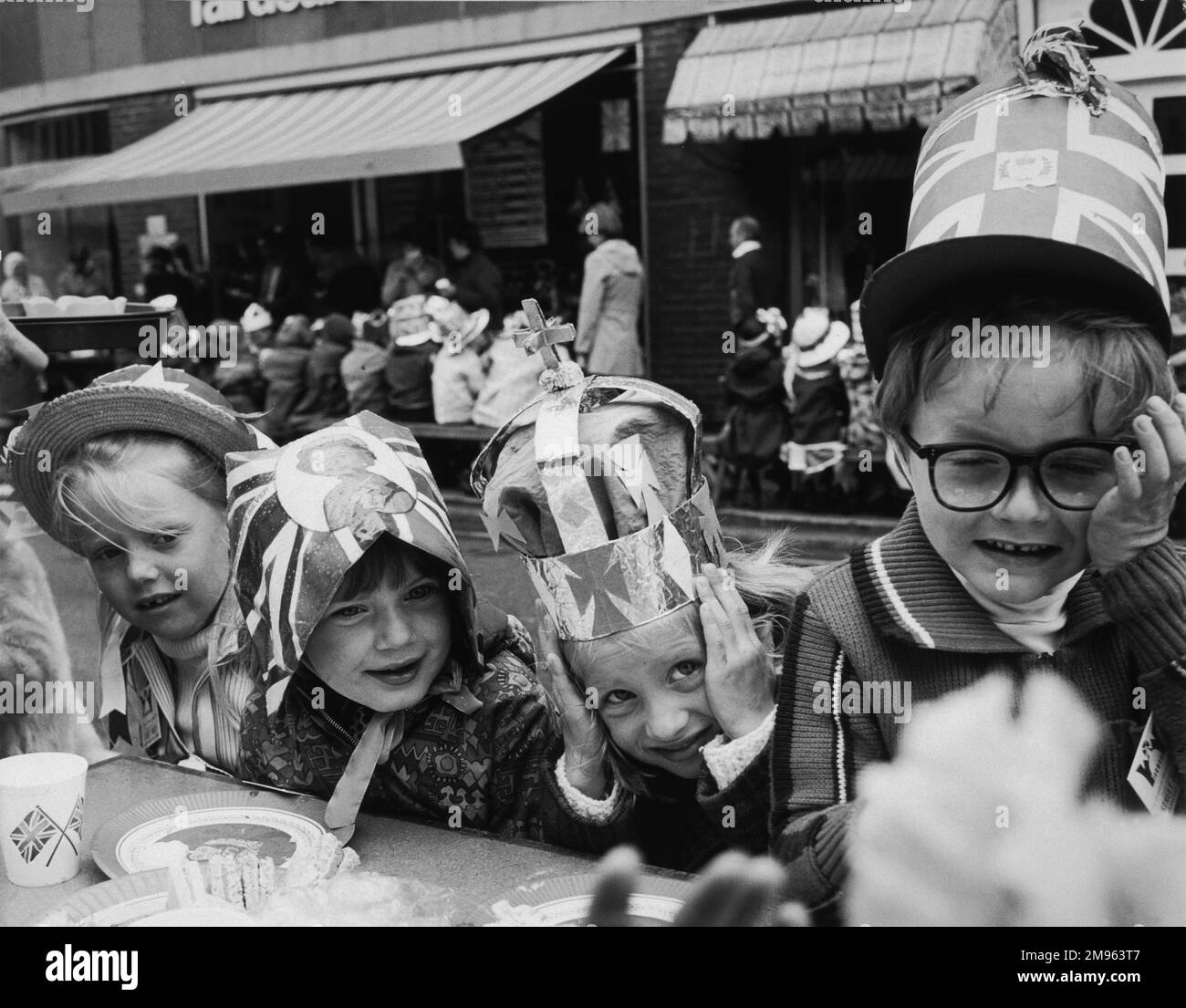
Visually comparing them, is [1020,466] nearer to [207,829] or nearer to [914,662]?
[914,662]

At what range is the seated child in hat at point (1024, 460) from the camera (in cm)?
129

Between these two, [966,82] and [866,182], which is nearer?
[966,82]

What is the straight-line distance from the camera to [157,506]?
2262 millimetres

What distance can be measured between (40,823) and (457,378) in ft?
18.6

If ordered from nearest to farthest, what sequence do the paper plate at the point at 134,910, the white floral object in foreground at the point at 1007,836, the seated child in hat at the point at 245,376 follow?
the white floral object in foreground at the point at 1007,836
the paper plate at the point at 134,910
the seated child in hat at the point at 245,376

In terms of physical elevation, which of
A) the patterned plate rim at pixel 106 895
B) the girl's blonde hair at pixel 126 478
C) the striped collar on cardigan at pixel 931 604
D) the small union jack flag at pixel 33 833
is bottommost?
the patterned plate rim at pixel 106 895

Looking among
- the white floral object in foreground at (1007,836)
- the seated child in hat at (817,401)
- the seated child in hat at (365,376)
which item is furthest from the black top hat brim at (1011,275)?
the seated child in hat at (365,376)

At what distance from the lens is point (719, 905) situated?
57.7 inches

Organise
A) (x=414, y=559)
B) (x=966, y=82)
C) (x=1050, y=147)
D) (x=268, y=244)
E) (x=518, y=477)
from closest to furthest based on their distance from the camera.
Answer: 1. (x=1050, y=147)
2. (x=518, y=477)
3. (x=414, y=559)
4. (x=966, y=82)
5. (x=268, y=244)

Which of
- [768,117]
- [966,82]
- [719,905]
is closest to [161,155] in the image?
[768,117]

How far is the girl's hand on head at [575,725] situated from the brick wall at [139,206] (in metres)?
9.44

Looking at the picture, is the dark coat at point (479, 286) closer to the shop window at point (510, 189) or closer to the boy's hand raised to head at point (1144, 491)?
the shop window at point (510, 189)
